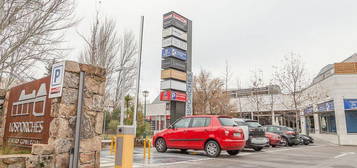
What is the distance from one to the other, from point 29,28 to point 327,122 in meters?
26.8

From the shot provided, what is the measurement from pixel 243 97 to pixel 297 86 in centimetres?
1325

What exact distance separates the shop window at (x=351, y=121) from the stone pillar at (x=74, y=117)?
23.3m

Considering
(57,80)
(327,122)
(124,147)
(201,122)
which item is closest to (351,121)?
(327,122)

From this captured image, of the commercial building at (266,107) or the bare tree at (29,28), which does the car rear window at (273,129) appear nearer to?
the commercial building at (266,107)

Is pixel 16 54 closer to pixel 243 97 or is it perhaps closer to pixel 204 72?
pixel 204 72

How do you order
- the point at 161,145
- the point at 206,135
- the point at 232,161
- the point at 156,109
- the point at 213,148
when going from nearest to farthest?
1. the point at 232,161
2. the point at 213,148
3. the point at 206,135
4. the point at 161,145
5. the point at 156,109

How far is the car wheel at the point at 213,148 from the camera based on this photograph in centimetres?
935

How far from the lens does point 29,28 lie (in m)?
6.80

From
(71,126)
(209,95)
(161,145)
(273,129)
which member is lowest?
(161,145)

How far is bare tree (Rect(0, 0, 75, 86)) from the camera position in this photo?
21.0ft

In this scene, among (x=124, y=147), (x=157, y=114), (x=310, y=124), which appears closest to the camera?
(x=124, y=147)

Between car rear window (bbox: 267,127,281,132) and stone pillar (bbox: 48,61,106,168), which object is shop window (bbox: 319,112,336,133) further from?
stone pillar (bbox: 48,61,106,168)

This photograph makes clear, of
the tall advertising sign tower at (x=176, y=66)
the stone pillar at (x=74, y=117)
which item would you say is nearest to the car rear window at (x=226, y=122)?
the stone pillar at (x=74, y=117)

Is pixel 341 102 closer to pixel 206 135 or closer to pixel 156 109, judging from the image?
pixel 206 135
